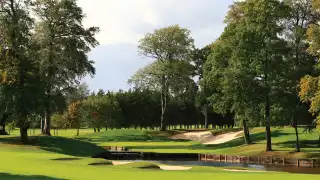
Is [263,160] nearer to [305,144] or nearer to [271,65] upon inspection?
[305,144]

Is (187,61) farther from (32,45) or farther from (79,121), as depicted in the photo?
(32,45)

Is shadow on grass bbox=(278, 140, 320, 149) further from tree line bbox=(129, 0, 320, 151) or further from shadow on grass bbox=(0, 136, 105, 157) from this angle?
shadow on grass bbox=(0, 136, 105, 157)

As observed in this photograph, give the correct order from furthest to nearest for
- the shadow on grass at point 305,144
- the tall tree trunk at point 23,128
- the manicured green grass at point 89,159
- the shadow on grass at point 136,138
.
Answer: the shadow on grass at point 136,138 → the shadow on grass at point 305,144 → the tall tree trunk at point 23,128 → the manicured green grass at point 89,159

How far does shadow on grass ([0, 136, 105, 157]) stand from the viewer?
52.5 metres

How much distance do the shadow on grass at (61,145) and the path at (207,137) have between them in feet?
93.4

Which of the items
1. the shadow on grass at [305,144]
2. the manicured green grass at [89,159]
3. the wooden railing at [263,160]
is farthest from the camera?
the shadow on grass at [305,144]

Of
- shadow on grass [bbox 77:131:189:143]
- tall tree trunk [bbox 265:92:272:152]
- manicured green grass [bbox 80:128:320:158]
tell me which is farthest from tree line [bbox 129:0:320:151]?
shadow on grass [bbox 77:131:189:143]

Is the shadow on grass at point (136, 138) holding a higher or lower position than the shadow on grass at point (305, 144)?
lower

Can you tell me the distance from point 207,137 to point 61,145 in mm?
38368

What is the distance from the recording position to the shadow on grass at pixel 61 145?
172 feet

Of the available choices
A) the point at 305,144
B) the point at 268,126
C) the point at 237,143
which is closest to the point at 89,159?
the point at 268,126

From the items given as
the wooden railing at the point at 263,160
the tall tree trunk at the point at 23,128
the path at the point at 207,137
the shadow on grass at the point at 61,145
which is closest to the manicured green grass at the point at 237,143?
the wooden railing at the point at 263,160

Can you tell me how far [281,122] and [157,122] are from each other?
86168mm

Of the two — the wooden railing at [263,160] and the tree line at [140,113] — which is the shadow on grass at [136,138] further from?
the wooden railing at [263,160]
